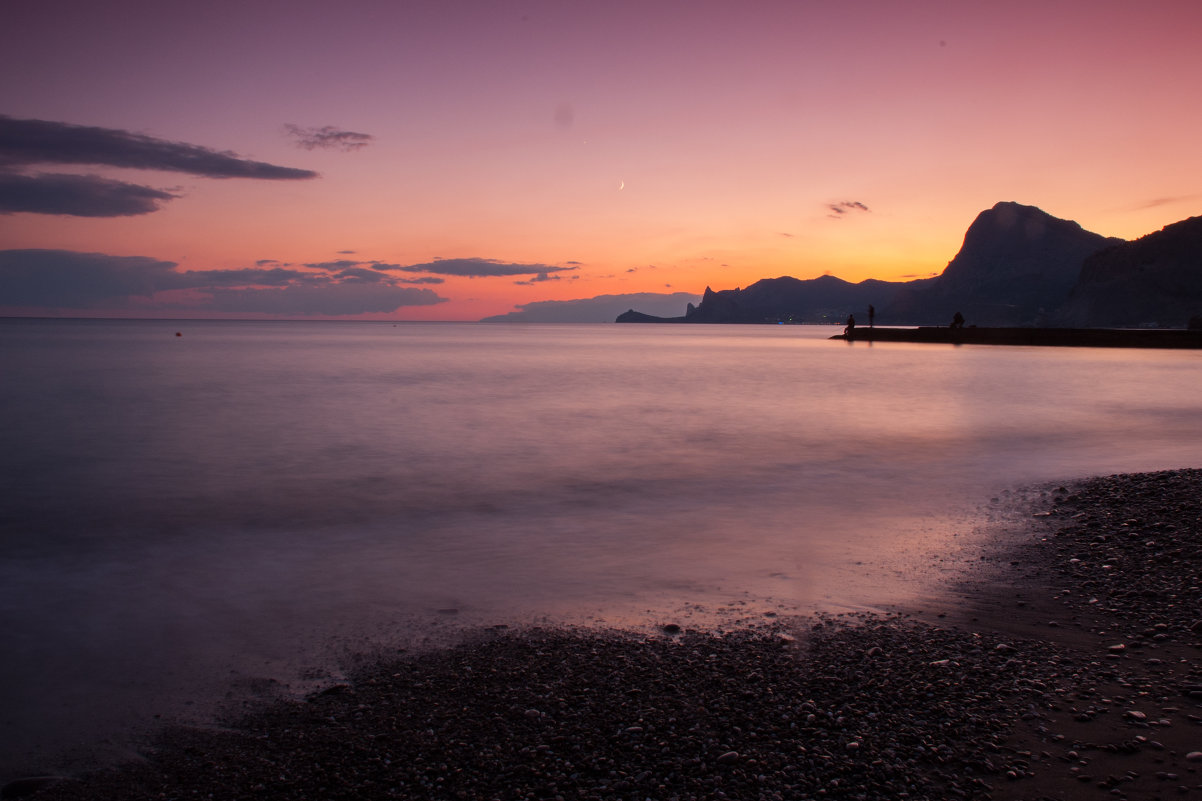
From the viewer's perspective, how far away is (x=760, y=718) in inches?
205

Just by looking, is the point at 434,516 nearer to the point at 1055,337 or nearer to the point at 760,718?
the point at 760,718

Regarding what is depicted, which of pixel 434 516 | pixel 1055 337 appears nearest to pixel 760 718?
pixel 434 516

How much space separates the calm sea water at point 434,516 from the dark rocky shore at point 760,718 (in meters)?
0.90

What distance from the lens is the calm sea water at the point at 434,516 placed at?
7.27 meters

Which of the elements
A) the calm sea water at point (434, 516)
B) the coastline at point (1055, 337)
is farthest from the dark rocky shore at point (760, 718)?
the coastline at point (1055, 337)

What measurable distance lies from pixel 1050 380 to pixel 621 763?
49.3 m

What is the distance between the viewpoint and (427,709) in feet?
18.2

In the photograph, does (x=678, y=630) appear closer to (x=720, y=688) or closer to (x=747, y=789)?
(x=720, y=688)

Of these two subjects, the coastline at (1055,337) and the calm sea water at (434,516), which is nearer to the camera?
the calm sea water at (434,516)

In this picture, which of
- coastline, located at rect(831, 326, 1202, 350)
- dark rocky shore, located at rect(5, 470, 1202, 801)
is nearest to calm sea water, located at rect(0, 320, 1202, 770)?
dark rocky shore, located at rect(5, 470, 1202, 801)

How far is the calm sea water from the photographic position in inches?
286

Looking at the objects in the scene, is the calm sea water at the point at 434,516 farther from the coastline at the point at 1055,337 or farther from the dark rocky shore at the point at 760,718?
the coastline at the point at 1055,337

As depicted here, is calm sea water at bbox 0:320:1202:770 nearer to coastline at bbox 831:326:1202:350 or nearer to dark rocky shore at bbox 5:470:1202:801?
dark rocky shore at bbox 5:470:1202:801

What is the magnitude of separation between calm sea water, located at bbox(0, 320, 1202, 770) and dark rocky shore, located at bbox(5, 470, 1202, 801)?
2.97 feet
